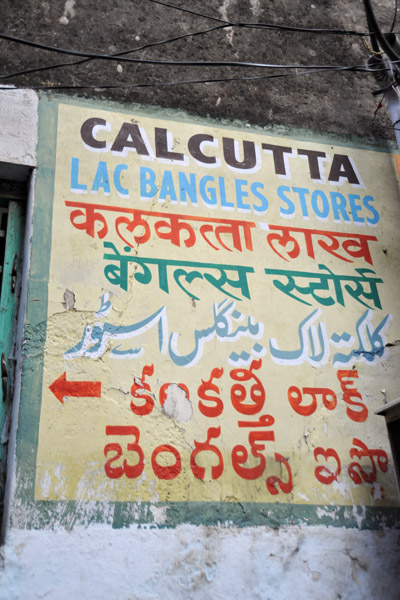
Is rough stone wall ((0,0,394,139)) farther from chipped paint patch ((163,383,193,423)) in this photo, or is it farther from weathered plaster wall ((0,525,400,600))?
weathered plaster wall ((0,525,400,600))

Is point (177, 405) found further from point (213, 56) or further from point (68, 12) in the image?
point (68, 12)

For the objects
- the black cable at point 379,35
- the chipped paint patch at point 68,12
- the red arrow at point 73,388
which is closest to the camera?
the red arrow at point 73,388

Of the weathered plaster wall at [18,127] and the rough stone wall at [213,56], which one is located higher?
the rough stone wall at [213,56]

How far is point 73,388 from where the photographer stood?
321cm

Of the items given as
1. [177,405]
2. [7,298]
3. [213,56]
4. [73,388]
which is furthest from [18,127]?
[177,405]

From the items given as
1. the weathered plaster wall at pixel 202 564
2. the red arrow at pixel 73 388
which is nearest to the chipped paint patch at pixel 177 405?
the red arrow at pixel 73 388

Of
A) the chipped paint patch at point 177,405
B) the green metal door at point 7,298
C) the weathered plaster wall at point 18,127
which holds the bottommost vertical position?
the chipped paint patch at point 177,405

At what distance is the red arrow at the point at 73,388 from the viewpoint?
318 cm

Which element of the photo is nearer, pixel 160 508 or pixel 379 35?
pixel 160 508

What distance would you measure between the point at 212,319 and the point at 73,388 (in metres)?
0.86

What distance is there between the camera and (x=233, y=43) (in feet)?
14.5

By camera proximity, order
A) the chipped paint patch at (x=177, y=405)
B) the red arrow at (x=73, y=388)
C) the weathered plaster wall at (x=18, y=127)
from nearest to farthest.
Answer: the red arrow at (x=73, y=388)
the chipped paint patch at (x=177, y=405)
the weathered plaster wall at (x=18, y=127)

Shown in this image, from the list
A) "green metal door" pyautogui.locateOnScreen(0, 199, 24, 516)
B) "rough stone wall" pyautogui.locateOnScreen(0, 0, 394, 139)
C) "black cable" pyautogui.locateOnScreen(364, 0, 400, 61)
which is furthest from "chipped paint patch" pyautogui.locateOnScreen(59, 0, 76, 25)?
"black cable" pyautogui.locateOnScreen(364, 0, 400, 61)

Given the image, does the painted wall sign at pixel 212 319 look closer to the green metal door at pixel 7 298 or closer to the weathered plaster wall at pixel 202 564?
the weathered plaster wall at pixel 202 564
